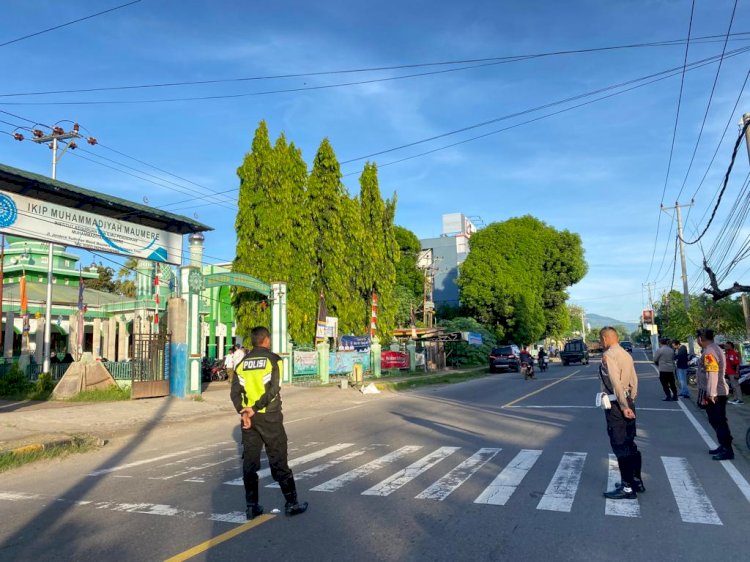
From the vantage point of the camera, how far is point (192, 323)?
1909 cm

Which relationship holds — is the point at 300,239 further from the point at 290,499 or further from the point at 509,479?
the point at 290,499

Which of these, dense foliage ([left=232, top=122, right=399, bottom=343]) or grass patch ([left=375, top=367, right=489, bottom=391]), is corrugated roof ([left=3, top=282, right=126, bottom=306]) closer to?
dense foliage ([left=232, top=122, right=399, bottom=343])

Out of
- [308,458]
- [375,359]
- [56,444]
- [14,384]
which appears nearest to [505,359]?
[375,359]

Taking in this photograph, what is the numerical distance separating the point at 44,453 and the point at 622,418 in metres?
9.12

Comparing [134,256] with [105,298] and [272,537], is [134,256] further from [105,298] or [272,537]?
[105,298]

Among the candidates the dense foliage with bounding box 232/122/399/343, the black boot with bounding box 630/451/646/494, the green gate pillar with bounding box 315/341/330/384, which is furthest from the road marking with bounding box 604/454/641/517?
the dense foliage with bounding box 232/122/399/343

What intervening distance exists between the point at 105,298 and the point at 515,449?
126ft

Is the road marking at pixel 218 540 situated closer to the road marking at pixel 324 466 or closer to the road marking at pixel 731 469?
the road marking at pixel 324 466

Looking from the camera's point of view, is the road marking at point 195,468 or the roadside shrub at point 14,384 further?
the roadside shrub at point 14,384

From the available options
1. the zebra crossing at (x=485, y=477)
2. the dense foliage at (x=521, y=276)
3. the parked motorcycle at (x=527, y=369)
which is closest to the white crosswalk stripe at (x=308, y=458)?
the zebra crossing at (x=485, y=477)

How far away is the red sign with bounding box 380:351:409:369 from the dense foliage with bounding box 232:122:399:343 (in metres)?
1.95

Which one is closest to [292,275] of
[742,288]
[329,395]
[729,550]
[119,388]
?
[329,395]

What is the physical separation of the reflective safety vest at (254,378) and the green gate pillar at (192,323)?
1385cm

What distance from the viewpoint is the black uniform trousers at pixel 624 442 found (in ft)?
20.2
